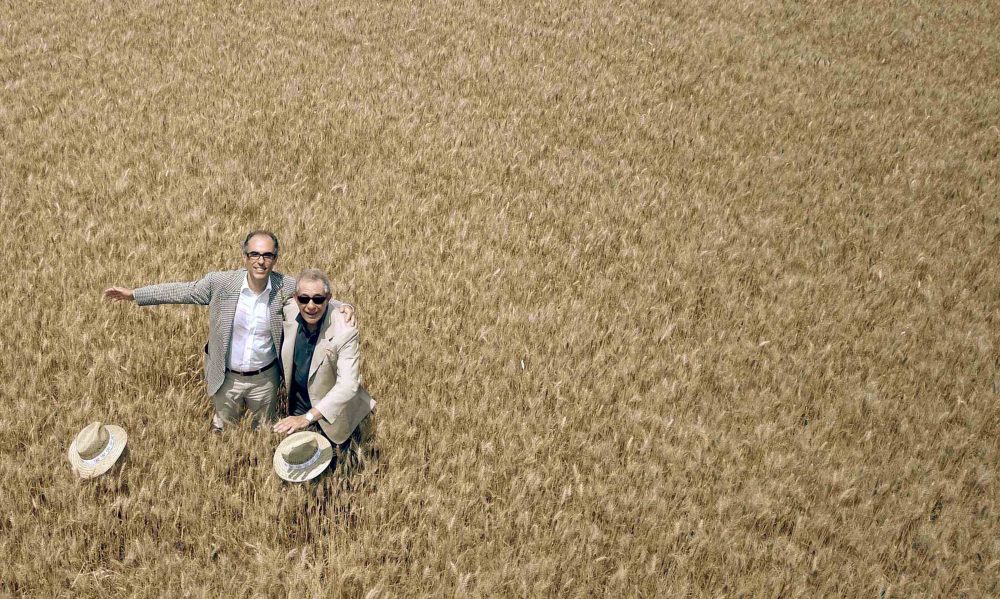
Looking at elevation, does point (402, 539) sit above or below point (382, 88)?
below

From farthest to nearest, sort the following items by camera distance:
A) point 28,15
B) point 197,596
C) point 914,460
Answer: point 28,15 < point 914,460 < point 197,596

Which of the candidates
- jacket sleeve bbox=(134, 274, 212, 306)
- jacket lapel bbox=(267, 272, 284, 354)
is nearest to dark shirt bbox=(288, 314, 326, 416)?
jacket lapel bbox=(267, 272, 284, 354)

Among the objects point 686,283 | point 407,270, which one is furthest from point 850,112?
point 407,270

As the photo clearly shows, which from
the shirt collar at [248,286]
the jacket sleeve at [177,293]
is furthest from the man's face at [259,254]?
the jacket sleeve at [177,293]

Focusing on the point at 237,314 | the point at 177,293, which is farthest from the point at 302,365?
the point at 177,293

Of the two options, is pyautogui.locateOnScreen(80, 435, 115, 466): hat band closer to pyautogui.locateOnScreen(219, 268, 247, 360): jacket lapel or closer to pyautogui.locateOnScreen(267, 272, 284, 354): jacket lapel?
pyautogui.locateOnScreen(219, 268, 247, 360): jacket lapel

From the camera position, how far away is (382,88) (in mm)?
7789

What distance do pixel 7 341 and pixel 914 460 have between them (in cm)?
557

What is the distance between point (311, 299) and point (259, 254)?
354 millimetres

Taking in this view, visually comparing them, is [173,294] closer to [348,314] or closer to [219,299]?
[219,299]

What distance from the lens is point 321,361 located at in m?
2.78

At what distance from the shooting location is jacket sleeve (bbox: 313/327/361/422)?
105 inches

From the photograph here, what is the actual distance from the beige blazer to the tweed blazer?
0.07 m

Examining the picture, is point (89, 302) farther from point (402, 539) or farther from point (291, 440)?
point (402, 539)
